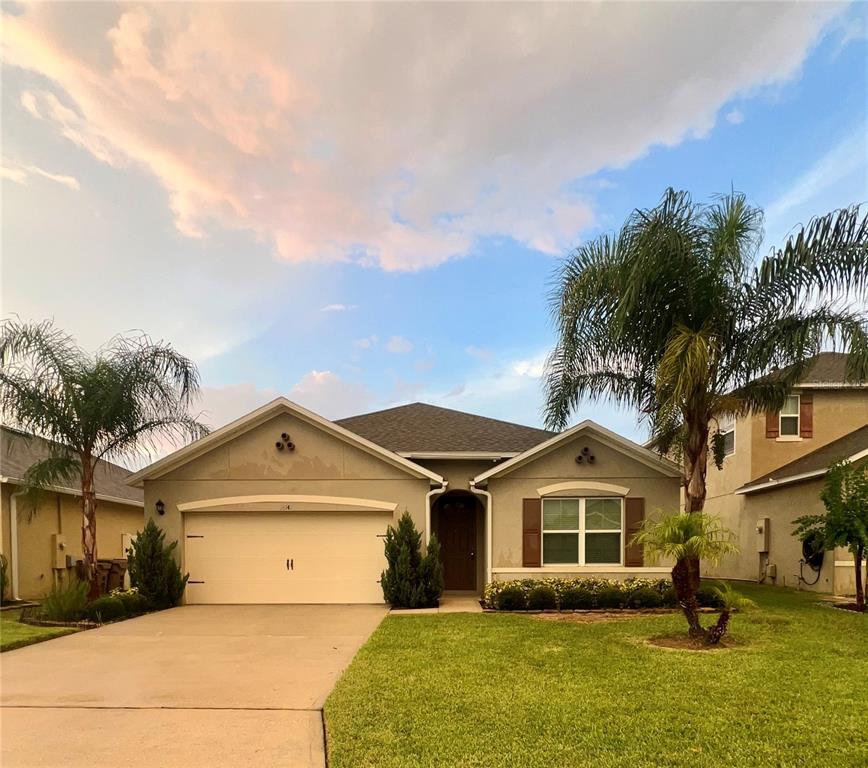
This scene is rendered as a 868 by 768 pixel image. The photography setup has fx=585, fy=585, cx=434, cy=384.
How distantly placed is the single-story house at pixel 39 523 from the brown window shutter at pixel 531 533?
8982mm

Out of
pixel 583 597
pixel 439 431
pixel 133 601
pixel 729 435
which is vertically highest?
pixel 439 431

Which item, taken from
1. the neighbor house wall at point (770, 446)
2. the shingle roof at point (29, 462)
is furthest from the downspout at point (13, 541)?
the neighbor house wall at point (770, 446)

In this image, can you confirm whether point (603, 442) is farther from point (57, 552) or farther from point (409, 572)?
point (57, 552)

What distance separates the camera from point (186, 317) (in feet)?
45.3

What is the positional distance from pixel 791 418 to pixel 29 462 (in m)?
21.7

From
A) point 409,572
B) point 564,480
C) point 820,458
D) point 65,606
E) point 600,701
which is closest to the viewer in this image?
point 600,701

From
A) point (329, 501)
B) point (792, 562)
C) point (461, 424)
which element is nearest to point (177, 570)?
point (329, 501)

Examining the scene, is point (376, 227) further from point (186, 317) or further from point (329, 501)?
point (329, 501)

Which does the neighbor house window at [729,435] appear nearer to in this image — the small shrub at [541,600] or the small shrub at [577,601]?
the small shrub at [577,601]

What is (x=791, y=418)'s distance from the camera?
18.2 m

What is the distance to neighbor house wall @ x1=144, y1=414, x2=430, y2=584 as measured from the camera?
42.6 ft

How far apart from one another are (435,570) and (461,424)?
16.7 feet

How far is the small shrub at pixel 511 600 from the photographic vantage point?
1149cm

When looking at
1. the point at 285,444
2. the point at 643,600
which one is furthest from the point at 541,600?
the point at 285,444
